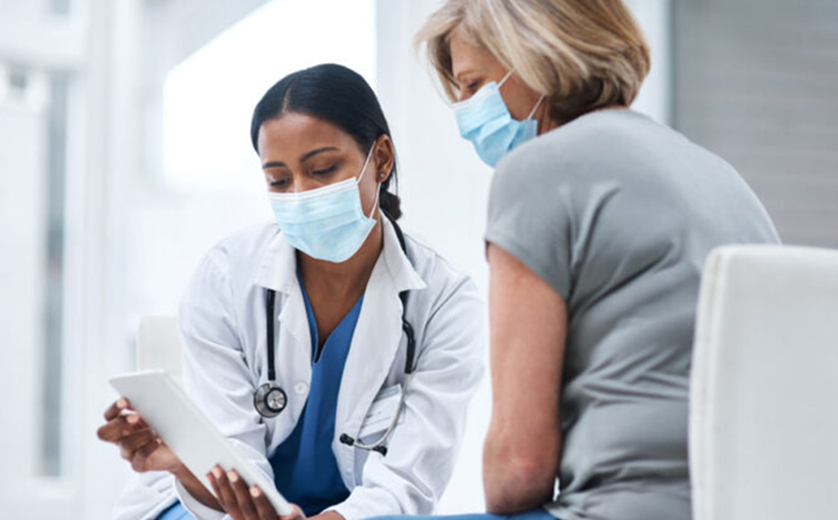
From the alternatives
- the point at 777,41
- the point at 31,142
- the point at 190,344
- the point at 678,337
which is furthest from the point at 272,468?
the point at 777,41

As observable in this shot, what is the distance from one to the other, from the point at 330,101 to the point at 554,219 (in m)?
0.69

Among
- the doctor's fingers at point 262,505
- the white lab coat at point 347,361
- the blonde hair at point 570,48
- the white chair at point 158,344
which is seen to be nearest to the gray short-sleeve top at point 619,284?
the blonde hair at point 570,48

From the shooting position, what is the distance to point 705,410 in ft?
3.07

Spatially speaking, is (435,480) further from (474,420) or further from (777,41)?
(777,41)

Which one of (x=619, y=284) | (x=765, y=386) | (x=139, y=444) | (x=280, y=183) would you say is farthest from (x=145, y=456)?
(x=765, y=386)

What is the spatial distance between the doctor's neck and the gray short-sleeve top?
0.68 metres

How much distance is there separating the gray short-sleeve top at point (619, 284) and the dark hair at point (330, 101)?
619 millimetres

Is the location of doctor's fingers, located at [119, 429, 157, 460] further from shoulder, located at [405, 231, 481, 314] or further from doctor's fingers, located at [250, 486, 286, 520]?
shoulder, located at [405, 231, 481, 314]

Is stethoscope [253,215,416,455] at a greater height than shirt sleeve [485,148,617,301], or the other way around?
shirt sleeve [485,148,617,301]

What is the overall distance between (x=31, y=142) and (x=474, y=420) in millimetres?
1518

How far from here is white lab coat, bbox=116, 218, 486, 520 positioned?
1.58 metres

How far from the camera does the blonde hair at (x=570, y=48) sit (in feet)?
3.91

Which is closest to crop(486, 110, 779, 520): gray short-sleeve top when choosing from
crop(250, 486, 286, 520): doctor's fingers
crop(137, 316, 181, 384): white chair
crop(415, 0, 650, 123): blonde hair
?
crop(415, 0, 650, 123): blonde hair

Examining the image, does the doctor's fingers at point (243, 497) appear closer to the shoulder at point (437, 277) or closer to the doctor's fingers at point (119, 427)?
the doctor's fingers at point (119, 427)
